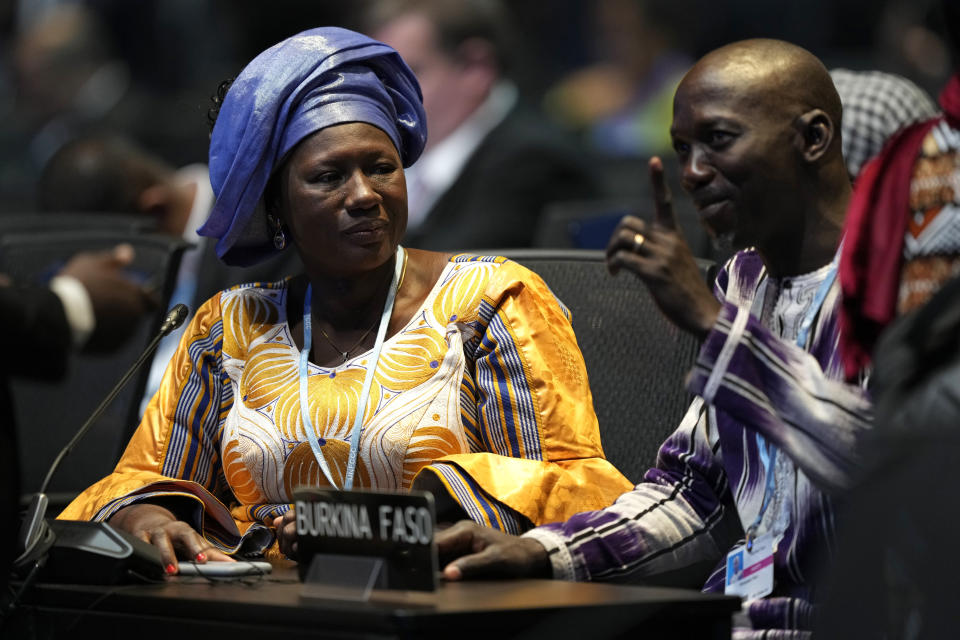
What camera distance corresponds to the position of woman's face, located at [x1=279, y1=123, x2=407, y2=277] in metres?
2.46

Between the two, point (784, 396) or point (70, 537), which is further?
point (70, 537)

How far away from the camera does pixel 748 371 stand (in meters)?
1.80

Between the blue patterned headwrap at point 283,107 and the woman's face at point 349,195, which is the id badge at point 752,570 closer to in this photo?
the woman's face at point 349,195

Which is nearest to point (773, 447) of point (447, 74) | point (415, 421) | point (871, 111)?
point (415, 421)

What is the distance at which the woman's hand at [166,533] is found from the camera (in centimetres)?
211

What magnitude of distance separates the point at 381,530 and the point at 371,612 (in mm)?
194

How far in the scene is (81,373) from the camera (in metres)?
3.32

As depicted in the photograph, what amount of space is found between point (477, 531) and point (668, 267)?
48 centimetres

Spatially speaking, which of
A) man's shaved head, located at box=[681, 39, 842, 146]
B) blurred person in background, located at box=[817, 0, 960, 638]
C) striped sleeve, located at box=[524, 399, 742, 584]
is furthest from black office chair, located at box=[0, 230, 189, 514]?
blurred person in background, located at box=[817, 0, 960, 638]

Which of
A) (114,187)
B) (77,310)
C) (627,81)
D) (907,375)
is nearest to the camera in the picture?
(907,375)

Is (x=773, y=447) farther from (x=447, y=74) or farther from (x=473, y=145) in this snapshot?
(x=447, y=74)

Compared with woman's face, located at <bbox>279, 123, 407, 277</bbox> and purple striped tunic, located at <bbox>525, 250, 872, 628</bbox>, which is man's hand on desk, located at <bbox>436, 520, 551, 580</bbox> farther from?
woman's face, located at <bbox>279, 123, 407, 277</bbox>

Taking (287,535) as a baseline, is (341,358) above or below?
above

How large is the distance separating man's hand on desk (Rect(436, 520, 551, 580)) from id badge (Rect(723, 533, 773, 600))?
0.95 ft
